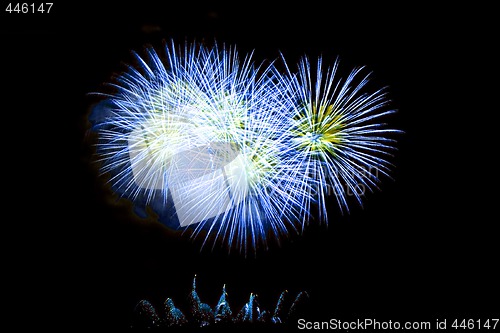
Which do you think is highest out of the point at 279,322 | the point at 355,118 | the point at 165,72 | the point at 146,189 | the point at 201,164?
the point at 165,72

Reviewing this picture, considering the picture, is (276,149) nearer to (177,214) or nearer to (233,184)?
(233,184)

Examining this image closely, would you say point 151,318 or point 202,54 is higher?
point 202,54

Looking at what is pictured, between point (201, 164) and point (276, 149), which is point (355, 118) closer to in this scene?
point (276, 149)

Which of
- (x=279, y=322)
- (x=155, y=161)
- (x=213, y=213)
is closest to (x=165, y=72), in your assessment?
(x=155, y=161)

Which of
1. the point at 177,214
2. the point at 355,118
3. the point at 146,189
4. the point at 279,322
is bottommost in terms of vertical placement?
the point at 279,322

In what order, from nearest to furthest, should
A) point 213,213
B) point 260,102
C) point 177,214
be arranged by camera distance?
1. point 260,102
2. point 213,213
3. point 177,214

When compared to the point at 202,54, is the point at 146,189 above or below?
below

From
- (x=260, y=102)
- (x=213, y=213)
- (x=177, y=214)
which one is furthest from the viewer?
(x=177, y=214)

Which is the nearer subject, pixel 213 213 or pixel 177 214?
pixel 213 213

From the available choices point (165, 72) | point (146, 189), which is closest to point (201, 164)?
point (146, 189)
